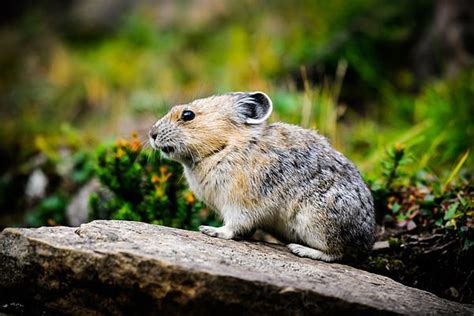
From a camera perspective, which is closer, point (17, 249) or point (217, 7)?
point (17, 249)

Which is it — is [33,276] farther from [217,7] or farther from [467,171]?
[217,7]

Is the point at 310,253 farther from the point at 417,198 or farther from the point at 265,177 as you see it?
the point at 417,198

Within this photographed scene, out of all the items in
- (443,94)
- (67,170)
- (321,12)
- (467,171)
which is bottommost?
(67,170)

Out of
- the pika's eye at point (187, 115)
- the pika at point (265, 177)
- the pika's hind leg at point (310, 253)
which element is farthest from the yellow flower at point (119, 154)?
the pika's hind leg at point (310, 253)

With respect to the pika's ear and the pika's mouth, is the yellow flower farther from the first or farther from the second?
the pika's ear

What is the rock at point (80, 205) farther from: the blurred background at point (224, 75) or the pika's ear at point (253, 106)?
the pika's ear at point (253, 106)

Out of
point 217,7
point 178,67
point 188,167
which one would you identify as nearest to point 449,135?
point 188,167
